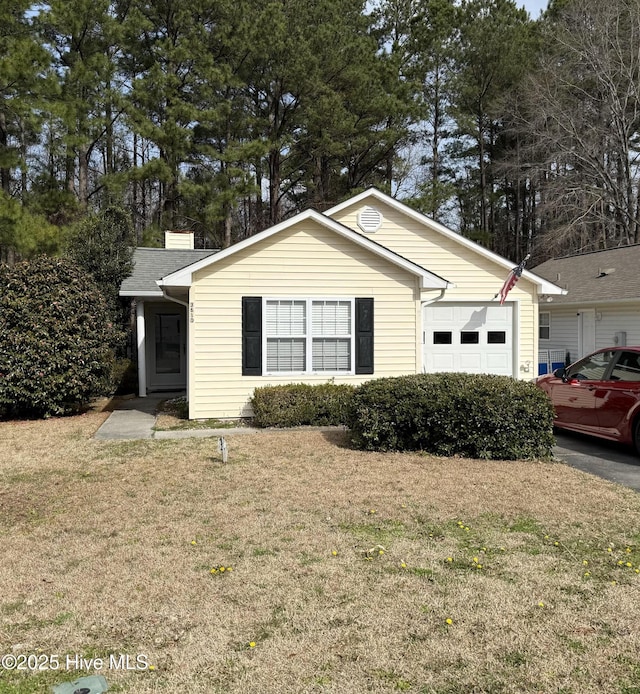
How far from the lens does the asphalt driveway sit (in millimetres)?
7160

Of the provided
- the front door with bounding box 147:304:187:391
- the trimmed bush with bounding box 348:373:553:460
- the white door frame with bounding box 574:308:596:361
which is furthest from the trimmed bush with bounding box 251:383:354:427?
the white door frame with bounding box 574:308:596:361

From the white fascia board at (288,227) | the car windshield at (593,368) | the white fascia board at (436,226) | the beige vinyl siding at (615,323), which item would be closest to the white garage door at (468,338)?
the white fascia board at (436,226)

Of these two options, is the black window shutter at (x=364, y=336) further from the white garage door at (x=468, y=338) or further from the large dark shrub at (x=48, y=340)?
the large dark shrub at (x=48, y=340)

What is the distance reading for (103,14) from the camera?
21.3 meters

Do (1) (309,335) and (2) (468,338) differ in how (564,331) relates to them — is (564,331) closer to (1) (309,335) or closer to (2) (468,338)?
(2) (468,338)

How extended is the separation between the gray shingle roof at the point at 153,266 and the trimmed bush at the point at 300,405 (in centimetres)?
537

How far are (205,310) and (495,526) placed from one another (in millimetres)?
6953

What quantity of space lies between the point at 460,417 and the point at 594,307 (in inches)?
484

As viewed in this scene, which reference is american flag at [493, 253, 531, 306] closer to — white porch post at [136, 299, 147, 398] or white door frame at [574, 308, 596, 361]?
white door frame at [574, 308, 596, 361]

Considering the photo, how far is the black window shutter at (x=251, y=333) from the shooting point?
10664 millimetres

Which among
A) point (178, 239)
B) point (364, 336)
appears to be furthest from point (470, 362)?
point (178, 239)

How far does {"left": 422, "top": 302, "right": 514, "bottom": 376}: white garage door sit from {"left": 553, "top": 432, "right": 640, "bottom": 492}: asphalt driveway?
4.21 metres

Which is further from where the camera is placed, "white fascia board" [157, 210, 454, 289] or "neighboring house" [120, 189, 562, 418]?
"neighboring house" [120, 189, 562, 418]

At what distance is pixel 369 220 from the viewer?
13914 mm
